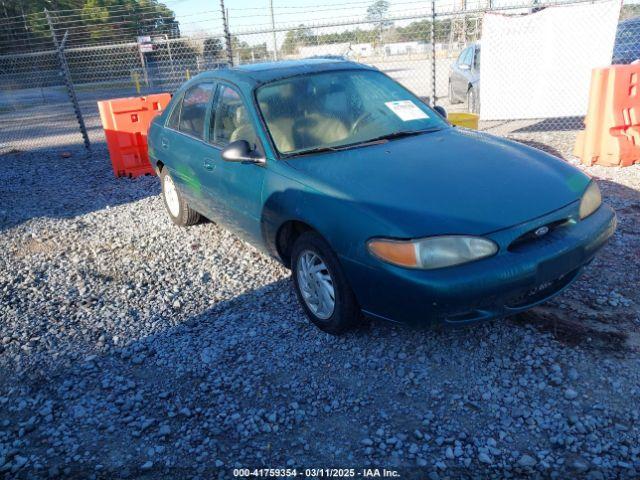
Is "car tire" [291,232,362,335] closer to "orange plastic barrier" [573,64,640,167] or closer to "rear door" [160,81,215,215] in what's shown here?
"rear door" [160,81,215,215]

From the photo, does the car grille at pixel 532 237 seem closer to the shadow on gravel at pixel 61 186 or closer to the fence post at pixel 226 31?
the shadow on gravel at pixel 61 186

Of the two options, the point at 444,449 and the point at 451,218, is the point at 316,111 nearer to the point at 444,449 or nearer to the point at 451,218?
the point at 451,218

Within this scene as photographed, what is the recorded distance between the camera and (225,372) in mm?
3180

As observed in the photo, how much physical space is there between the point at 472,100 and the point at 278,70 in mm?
7315

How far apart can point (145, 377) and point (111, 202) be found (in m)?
4.39

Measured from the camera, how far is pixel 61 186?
806 cm

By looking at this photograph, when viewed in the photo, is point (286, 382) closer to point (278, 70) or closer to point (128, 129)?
point (278, 70)

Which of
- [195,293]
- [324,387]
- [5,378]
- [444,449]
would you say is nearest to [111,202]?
[195,293]

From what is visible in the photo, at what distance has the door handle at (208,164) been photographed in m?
4.20

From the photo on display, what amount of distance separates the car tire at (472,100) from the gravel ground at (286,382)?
20.5 feet

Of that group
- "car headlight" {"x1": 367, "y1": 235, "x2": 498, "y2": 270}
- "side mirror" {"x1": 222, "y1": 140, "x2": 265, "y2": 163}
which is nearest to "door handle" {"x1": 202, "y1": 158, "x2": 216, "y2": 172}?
"side mirror" {"x1": 222, "y1": 140, "x2": 265, "y2": 163}

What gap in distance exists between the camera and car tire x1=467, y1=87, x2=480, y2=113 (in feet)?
33.7

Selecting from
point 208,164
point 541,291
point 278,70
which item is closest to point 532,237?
point 541,291

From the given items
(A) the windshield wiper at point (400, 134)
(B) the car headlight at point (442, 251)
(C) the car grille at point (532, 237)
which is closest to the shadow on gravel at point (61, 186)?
(A) the windshield wiper at point (400, 134)
